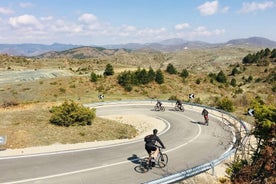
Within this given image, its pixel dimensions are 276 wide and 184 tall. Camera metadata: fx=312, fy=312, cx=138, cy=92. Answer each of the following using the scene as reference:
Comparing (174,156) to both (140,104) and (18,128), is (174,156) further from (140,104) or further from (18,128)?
(140,104)

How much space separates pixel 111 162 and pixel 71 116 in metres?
7.78

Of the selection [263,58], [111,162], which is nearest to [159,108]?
[111,162]

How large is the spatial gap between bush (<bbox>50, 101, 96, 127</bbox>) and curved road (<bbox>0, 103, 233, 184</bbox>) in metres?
4.45

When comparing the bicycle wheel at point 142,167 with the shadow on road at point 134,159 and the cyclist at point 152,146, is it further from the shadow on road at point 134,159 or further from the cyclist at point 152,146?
the shadow on road at point 134,159

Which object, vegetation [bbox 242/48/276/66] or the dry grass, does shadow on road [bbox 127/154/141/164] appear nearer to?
the dry grass

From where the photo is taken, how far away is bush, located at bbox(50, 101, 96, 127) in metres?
21.6

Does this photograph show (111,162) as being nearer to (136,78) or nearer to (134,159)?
(134,159)

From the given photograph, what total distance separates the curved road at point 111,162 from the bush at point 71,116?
445 cm

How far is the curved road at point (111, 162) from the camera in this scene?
1289cm

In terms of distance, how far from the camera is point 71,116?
22016 millimetres

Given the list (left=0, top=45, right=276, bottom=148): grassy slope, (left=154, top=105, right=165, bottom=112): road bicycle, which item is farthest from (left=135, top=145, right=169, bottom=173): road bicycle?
(left=154, top=105, right=165, bottom=112): road bicycle

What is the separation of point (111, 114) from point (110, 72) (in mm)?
27757

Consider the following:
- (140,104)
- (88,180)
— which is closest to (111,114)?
(140,104)

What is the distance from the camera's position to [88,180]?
12664mm
